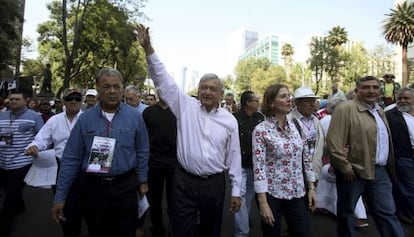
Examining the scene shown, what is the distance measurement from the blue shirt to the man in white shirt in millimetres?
421

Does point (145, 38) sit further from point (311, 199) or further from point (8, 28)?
point (8, 28)

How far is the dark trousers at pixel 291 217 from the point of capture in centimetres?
338

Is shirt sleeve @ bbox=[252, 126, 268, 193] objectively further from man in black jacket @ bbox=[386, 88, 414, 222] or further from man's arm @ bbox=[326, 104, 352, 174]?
man in black jacket @ bbox=[386, 88, 414, 222]

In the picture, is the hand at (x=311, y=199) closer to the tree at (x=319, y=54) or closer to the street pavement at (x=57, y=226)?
the street pavement at (x=57, y=226)

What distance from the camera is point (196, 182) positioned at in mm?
3352

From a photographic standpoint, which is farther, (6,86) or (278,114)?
(6,86)

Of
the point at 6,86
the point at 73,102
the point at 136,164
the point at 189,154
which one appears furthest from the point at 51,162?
the point at 6,86

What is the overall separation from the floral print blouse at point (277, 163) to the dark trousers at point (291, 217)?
59mm

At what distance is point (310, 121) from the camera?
5.52m

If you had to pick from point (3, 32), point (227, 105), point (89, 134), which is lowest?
point (89, 134)

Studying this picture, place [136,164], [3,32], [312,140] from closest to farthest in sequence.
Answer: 1. [136,164]
2. [312,140]
3. [3,32]

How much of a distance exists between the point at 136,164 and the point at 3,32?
18.3m

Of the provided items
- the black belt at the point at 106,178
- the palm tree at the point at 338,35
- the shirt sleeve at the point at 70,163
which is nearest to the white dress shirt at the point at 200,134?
the black belt at the point at 106,178

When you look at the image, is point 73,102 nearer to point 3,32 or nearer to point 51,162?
point 51,162
